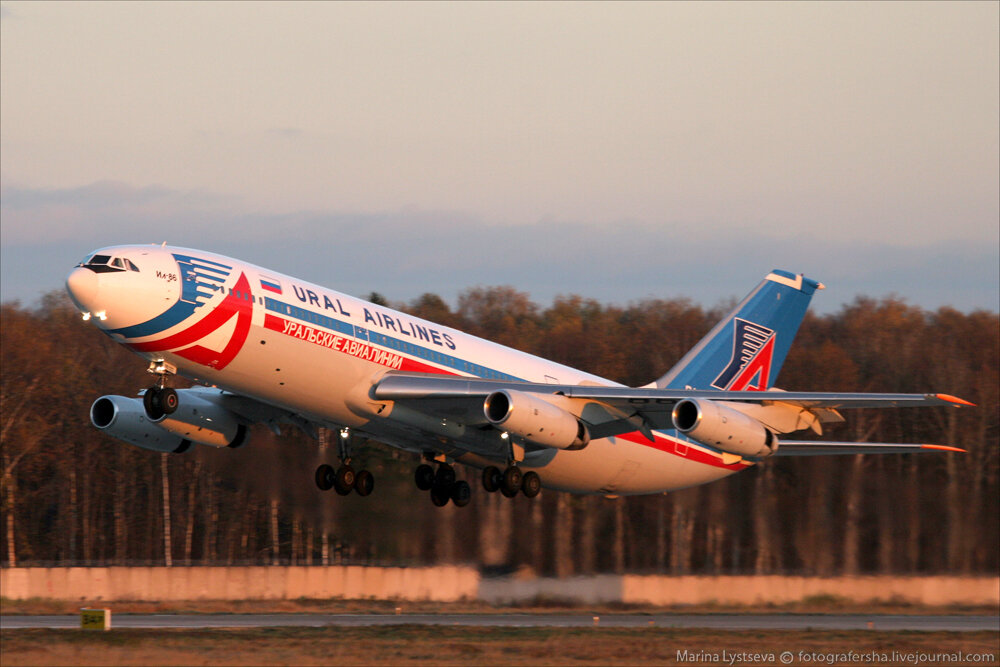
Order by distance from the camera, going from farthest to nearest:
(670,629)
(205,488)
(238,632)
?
(205,488), (670,629), (238,632)

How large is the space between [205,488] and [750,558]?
27691 mm

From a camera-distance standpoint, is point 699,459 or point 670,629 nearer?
point 670,629

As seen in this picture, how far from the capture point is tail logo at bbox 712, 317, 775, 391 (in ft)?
134

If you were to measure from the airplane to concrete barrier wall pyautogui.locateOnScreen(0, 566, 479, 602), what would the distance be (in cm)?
1034

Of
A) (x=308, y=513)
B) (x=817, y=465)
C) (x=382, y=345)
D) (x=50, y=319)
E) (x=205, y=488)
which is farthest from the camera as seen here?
(x=50, y=319)

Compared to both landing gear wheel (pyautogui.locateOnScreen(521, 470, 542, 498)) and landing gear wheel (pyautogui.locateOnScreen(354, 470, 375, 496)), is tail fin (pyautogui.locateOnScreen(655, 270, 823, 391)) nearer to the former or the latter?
landing gear wheel (pyautogui.locateOnScreen(521, 470, 542, 498))

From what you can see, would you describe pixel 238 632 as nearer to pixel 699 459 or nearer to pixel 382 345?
pixel 382 345

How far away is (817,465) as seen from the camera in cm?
4794

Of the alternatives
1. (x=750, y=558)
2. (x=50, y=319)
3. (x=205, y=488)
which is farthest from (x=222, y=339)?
(x=50, y=319)

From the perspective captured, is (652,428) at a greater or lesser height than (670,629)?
greater

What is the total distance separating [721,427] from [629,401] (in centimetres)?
253

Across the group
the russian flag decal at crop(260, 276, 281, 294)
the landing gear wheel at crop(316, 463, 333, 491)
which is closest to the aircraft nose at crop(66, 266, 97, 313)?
the russian flag decal at crop(260, 276, 281, 294)

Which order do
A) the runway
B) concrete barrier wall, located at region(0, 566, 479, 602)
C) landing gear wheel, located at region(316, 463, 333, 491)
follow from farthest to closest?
concrete barrier wall, located at region(0, 566, 479, 602), the runway, landing gear wheel, located at region(316, 463, 333, 491)

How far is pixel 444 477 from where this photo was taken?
3697cm
